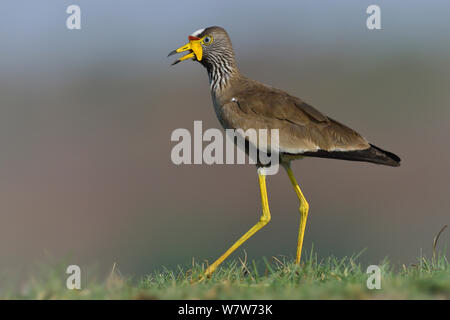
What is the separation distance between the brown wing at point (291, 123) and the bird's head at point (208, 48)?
2.36 feet

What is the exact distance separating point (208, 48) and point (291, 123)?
142 centimetres

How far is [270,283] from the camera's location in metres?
4.67

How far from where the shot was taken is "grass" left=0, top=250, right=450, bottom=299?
4242 millimetres

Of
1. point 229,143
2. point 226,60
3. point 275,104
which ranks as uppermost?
point 226,60

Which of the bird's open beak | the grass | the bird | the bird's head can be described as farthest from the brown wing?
the grass

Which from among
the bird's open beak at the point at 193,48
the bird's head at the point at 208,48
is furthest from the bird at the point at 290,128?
the bird's open beak at the point at 193,48

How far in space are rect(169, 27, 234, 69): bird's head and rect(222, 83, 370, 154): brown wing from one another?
720 mm

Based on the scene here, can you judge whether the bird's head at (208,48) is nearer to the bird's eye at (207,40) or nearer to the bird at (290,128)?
the bird's eye at (207,40)

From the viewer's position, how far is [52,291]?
4.45 m

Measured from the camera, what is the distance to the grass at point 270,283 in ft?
13.9
